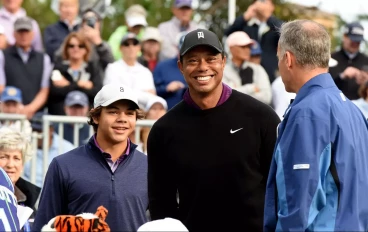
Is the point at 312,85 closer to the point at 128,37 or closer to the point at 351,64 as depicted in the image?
the point at 128,37

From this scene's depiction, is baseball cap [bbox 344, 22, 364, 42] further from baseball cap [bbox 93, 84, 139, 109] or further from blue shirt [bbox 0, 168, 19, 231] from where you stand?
blue shirt [bbox 0, 168, 19, 231]

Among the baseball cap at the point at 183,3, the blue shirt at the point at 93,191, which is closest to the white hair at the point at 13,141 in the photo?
the blue shirt at the point at 93,191

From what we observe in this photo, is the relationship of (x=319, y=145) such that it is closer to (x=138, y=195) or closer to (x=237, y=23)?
(x=138, y=195)

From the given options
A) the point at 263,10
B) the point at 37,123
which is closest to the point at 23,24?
the point at 37,123

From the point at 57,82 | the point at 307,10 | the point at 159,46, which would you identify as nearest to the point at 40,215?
the point at 57,82

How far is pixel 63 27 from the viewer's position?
46.2 ft

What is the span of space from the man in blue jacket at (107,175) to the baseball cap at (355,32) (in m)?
6.56

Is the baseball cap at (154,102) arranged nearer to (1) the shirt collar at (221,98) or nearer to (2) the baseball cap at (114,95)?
(2) the baseball cap at (114,95)

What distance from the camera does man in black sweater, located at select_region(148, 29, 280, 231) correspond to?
7312 millimetres

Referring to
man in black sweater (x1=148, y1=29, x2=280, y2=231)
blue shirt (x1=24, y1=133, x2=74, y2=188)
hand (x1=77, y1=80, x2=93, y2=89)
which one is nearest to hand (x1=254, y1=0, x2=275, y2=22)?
hand (x1=77, y1=80, x2=93, y2=89)

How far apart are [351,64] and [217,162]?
739 cm

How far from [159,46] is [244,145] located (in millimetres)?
7138

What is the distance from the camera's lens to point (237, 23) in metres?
14.3

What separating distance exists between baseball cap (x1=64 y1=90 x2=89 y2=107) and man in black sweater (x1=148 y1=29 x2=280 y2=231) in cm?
492
